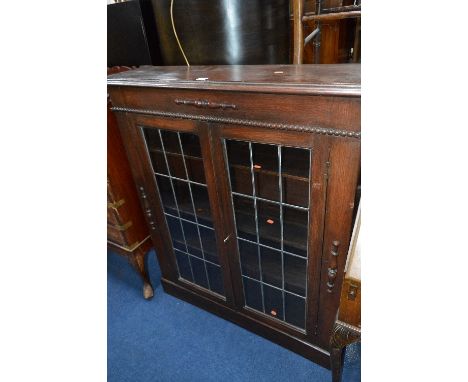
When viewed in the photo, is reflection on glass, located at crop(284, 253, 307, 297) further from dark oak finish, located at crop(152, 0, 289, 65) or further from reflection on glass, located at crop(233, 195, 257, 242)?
dark oak finish, located at crop(152, 0, 289, 65)

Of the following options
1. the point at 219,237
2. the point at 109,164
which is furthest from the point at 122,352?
the point at 109,164

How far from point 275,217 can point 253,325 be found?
70 centimetres

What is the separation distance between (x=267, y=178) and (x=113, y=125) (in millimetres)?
819

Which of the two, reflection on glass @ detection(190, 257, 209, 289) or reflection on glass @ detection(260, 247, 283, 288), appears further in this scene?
reflection on glass @ detection(190, 257, 209, 289)

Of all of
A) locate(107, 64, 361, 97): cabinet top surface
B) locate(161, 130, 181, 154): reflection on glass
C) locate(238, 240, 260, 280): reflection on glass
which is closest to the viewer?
locate(107, 64, 361, 97): cabinet top surface

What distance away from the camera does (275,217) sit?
106 centimetres

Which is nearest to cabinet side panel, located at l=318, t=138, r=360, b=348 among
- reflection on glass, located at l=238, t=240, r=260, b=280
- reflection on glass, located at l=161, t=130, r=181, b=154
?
reflection on glass, located at l=238, t=240, r=260, b=280

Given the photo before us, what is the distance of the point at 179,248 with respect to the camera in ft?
4.68

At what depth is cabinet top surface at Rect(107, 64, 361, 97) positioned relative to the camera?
2.18ft

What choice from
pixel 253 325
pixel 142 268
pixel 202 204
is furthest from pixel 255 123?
pixel 142 268

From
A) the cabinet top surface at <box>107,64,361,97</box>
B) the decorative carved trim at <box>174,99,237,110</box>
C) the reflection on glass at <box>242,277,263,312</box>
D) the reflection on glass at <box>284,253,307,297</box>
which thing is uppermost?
the cabinet top surface at <box>107,64,361,97</box>

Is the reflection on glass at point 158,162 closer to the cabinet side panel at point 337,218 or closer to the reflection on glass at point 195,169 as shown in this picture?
the reflection on glass at point 195,169

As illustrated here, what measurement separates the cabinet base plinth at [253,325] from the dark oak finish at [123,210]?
0.20 meters
